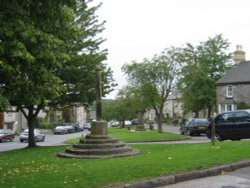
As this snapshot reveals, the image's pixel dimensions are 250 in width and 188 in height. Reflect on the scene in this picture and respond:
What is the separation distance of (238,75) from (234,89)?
6.82ft

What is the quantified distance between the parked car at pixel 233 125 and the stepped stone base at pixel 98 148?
6.26 m

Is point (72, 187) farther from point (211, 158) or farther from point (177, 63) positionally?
point (177, 63)

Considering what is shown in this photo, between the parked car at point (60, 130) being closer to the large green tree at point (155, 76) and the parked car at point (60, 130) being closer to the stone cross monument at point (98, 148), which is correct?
the large green tree at point (155, 76)

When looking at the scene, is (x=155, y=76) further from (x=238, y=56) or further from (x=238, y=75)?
(x=238, y=56)

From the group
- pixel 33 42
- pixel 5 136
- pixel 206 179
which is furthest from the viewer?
pixel 5 136

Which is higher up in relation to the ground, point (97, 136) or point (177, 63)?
point (177, 63)

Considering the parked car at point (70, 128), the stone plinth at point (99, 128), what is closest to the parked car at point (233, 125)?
the stone plinth at point (99, 128)

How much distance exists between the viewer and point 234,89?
2064 inches

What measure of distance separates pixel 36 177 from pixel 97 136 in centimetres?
801

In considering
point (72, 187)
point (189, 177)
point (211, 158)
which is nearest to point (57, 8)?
point (72, 187)

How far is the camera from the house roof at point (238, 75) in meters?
52.0

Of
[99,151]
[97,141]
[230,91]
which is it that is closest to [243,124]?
[97,141]

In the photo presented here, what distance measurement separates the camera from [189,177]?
10383mm

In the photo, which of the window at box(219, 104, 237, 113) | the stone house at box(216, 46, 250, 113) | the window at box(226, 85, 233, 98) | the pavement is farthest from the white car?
the pavement
